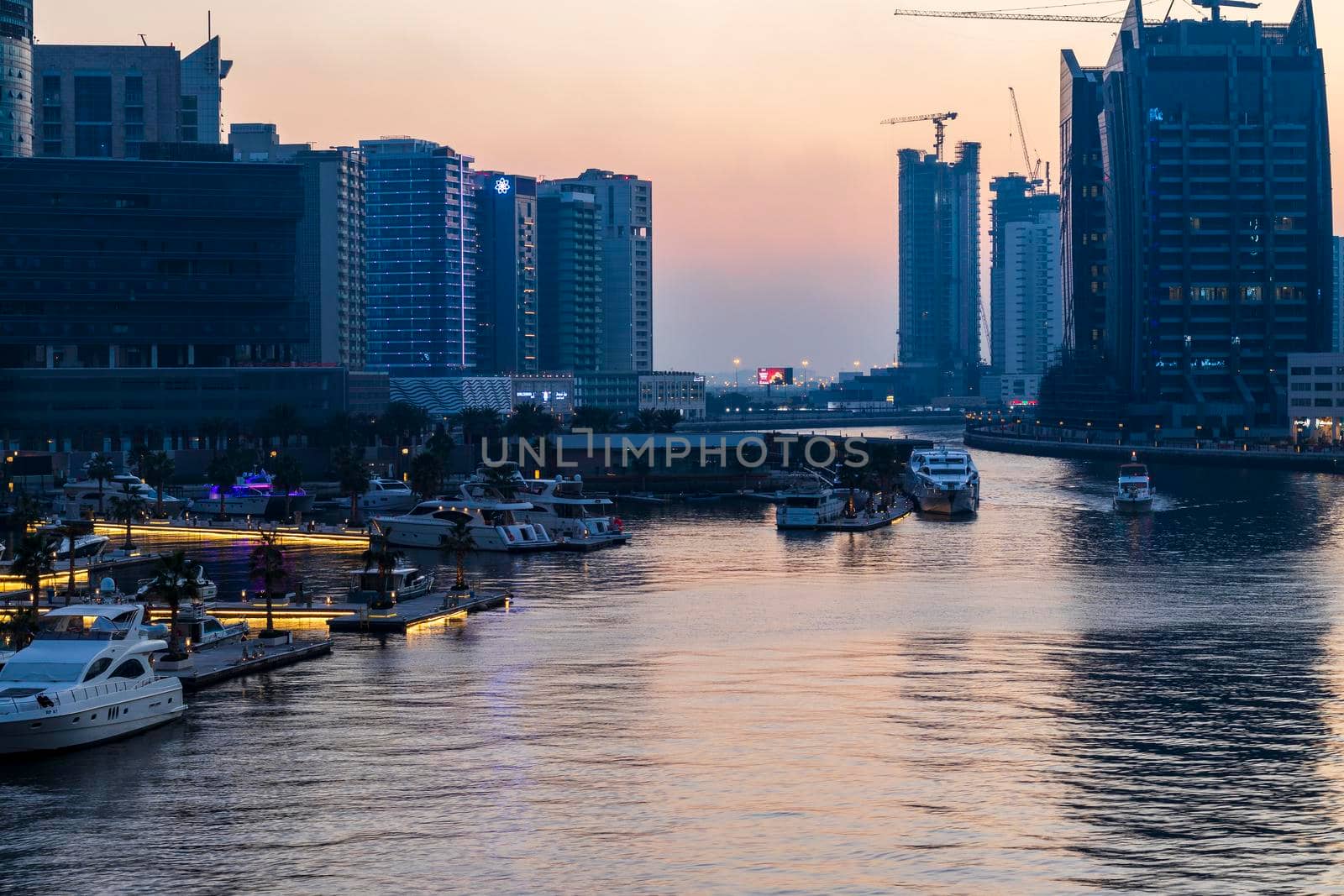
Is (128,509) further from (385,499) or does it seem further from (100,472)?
(385,499)

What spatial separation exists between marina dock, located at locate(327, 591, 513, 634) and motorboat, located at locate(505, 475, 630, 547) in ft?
122

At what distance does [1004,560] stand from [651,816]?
7769 centimetres

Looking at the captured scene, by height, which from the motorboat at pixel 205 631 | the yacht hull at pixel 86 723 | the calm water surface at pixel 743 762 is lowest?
the calm water surface at pixel 743 762

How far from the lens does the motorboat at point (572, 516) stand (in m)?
138

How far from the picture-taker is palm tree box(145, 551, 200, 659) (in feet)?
234

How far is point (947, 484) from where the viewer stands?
568ft

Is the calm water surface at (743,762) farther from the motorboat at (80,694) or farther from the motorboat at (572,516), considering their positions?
the motorboat at (572,516)

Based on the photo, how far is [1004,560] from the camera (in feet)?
412

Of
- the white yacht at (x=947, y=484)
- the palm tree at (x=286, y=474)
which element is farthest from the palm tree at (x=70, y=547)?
the white yacht at (x=947, y=484)

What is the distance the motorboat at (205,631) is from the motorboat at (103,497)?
2994 inches

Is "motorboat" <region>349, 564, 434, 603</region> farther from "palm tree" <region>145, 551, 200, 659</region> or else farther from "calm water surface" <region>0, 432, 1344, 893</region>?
"palm tree" <region>145, 551, 200, 659</region>

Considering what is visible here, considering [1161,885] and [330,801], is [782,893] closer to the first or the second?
[1161,885]

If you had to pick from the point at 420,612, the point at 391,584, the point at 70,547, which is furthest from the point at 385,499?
the point at 420,612

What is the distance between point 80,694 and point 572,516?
298 feet
